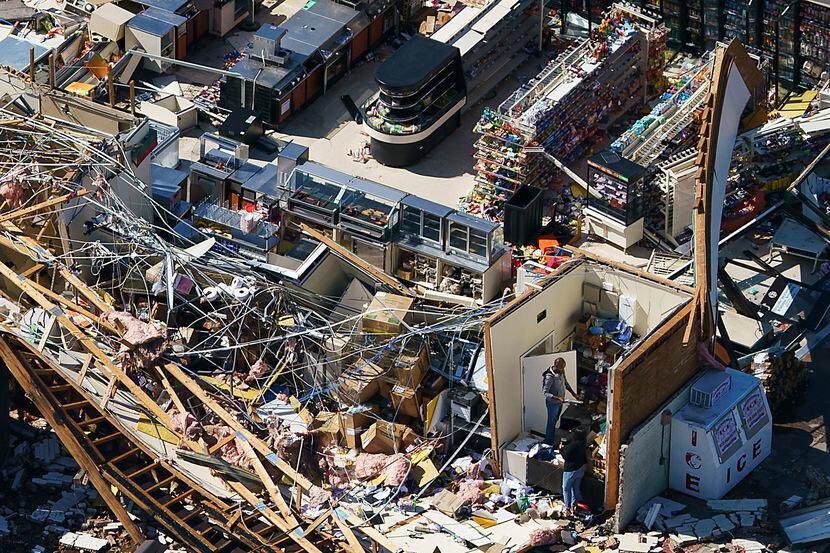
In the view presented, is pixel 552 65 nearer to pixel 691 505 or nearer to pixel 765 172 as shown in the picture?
pixel 765 172

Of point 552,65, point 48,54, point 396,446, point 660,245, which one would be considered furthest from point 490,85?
point 396,446

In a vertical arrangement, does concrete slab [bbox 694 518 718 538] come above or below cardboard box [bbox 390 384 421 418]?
above

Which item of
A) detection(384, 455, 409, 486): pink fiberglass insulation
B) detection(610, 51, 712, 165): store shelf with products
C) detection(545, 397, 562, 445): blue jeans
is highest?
detection(610, 51, 712, 165): store shelf with products

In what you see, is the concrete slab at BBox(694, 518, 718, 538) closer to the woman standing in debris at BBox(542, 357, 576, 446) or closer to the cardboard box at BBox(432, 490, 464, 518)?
the woman standing in debris at BBox(542, 357, 576, 446)

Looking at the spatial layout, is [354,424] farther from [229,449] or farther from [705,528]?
[705,528]

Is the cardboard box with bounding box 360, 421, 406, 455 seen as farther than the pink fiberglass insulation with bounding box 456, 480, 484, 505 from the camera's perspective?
Yes

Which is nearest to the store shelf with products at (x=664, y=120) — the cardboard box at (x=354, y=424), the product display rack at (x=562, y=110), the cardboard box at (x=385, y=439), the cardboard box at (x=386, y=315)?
the product display rack at (x=562, y=110)

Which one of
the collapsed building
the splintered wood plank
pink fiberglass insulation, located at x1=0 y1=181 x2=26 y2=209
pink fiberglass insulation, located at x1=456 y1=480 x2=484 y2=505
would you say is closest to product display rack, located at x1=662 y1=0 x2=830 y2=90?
the collapsed building
